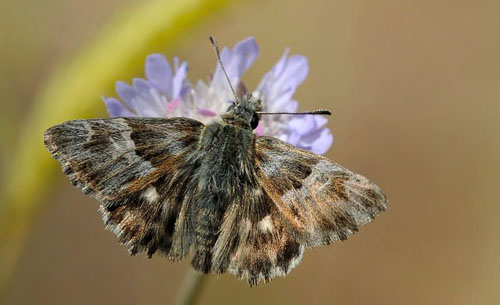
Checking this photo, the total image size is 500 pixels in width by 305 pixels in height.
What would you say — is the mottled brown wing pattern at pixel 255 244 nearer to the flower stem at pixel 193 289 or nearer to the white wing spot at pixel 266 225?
the white wing spot at pixel 266 225

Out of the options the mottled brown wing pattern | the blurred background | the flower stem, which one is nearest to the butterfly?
the mottled brown wing pattern

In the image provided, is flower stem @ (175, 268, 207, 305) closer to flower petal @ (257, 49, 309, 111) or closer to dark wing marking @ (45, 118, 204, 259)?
dark wing marking @ (45, 118, 204, 259)

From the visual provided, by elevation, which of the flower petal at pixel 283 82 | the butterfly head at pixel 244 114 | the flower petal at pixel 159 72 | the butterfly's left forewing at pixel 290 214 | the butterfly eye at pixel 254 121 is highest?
the flower petal at pixel 159 72

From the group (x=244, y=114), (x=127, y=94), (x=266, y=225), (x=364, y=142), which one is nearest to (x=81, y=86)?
(x=127, y=94)

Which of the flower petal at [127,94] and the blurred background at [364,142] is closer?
the flower petal at [127,94]

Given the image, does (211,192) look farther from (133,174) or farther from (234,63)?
(234,63)

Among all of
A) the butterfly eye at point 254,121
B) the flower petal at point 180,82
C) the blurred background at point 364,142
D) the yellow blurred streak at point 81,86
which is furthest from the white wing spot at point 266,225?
the blurred background at point 364,142

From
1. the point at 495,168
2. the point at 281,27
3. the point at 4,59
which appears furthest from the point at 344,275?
the point at 4,59
